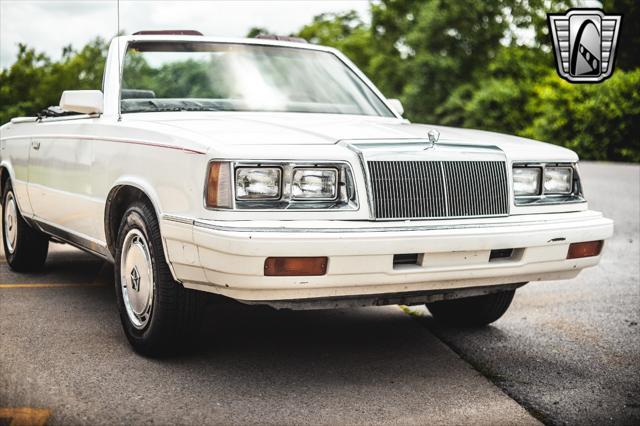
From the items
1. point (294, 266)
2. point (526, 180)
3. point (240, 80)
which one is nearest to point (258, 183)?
point (294, 266)

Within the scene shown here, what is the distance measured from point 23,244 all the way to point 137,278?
2.68 metres

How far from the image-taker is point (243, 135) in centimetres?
377

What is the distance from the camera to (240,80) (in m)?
5.39

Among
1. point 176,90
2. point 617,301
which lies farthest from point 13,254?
point 617,301

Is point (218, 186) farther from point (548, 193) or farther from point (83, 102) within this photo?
point (548, 193)

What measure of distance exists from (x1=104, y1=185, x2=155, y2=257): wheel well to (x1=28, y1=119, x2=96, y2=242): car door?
0.23 metres

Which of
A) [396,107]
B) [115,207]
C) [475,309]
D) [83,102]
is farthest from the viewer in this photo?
[396,107]

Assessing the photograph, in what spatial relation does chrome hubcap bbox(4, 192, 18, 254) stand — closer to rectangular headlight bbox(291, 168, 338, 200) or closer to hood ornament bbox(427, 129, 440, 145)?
rectangular headlight bbox(291, 168, 338, 200)

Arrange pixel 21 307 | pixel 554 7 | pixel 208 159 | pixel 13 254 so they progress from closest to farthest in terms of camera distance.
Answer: pixel 208 159 → pixel 21 307 → pixel 13 254 → pixel 554 7

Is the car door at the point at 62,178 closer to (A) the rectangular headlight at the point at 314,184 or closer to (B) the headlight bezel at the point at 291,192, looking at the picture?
(B) the headlight bezel at the point at 291,192

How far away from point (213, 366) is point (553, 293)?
3.04 m

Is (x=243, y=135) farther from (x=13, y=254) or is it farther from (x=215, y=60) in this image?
(x=13, y=254)

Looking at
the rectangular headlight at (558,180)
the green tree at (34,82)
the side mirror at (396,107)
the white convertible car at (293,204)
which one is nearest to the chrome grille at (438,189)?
the white convertible car at (293,204)

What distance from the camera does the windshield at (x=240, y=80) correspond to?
518 cm
